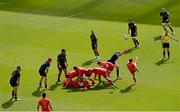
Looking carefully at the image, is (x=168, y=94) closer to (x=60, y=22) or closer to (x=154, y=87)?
(x=154, y=87)

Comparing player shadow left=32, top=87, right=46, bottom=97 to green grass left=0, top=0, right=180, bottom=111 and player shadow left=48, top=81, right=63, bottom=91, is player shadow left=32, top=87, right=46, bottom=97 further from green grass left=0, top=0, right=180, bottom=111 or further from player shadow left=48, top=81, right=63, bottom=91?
player shadow left=48, top=81, right=63, bottom=91

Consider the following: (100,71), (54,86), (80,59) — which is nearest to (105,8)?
(80,59)

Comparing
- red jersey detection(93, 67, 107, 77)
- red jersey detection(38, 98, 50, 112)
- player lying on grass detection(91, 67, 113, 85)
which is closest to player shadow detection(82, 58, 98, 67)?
player lying on grass detection(91, 67, 113, 85)

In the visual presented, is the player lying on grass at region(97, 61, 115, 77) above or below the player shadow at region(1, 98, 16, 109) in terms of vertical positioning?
above

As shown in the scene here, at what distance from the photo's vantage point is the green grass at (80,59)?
2458 centimetres

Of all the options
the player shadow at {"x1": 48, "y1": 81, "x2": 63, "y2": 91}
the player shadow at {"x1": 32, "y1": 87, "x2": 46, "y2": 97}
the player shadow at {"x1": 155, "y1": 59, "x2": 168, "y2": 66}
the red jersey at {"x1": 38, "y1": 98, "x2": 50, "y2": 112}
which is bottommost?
the red jersey at {"x1": 38, "y1": 98, "x2": 50, "y2": 112}

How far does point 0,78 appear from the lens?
29203mm

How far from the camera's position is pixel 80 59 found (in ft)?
105

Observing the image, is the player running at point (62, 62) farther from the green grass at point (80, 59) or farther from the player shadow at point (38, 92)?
the player shadow at point (38, 92)

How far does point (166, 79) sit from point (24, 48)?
41.8 ft

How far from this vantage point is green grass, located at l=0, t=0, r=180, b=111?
24578mm

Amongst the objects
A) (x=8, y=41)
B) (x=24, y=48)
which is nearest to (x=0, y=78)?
(x=24, y=48)

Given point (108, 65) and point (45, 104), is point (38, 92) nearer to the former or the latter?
point (108, 65)

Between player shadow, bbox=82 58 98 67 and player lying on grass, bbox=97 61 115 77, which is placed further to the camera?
player shadow, bbox=82 58 98 67
